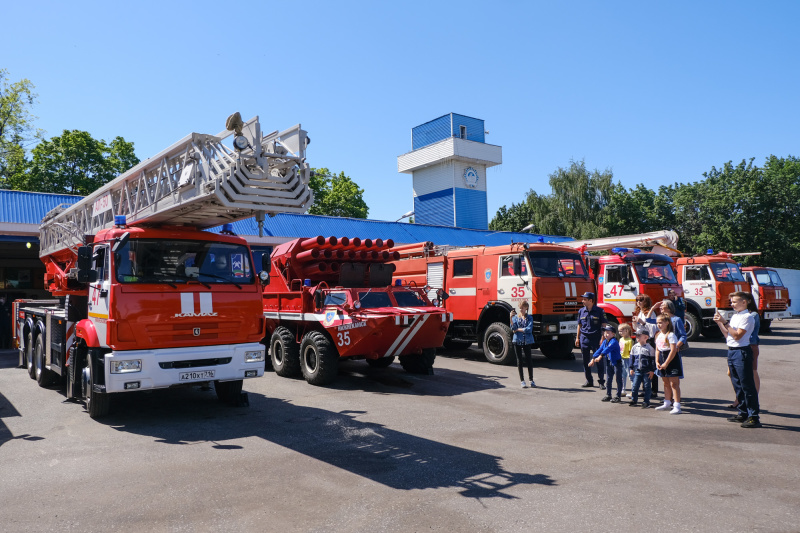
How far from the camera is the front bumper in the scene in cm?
726

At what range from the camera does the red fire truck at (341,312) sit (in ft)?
34.9

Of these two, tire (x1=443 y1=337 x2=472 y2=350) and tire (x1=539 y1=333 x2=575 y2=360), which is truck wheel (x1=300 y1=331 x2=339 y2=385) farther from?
tire (x1=443 y1=337 x2=472 y2=350)

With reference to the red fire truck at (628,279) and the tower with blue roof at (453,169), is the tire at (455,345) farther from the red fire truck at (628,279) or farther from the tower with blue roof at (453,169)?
the tower with blue roof at (453,169)

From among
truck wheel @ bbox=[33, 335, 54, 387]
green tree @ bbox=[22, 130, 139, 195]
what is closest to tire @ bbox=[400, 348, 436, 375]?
truck wheel @ bbox=[33, 335, 54, 387]

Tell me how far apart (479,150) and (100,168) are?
3091cm

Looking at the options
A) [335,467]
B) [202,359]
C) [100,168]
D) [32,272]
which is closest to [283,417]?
[202,359]

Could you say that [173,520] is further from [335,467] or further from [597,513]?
[597,513]

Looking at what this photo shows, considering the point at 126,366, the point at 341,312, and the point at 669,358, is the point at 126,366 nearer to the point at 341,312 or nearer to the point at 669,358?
the point at 341,312

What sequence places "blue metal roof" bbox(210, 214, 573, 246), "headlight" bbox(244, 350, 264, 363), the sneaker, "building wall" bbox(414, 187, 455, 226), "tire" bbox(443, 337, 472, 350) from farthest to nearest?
"building wall" bbox(414, 187, 455, 226) < "blue metal roof" bbox(210, 214, 573, 246) < "tire" bbox(443, 337, 472, 350) < "headlight" bbox(244, 350, 264, 363) < the sneaker

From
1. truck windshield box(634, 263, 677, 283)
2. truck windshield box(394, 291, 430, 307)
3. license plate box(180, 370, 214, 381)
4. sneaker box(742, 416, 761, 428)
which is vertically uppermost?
truck windshield box(634, 263, 677, 283)

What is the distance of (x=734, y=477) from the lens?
5.46m

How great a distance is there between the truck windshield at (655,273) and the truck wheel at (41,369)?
46.8ft

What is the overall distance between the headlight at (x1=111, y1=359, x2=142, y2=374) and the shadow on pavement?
0.87 metres

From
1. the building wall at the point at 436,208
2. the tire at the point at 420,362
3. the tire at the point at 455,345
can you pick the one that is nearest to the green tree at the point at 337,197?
the building wall at the point at 436,208
